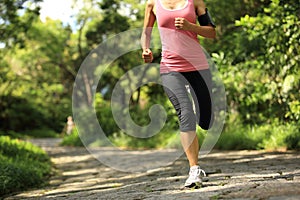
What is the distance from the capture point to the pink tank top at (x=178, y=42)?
392cm

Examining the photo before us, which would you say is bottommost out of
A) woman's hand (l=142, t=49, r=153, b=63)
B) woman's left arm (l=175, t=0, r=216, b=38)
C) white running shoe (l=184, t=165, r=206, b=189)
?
white running shoe (l=184, t=165, r=206, b=189)

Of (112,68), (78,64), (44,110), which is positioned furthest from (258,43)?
(44,110)

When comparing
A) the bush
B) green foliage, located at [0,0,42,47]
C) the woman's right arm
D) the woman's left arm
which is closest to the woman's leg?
the woman's left arm

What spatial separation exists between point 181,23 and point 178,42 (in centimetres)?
27

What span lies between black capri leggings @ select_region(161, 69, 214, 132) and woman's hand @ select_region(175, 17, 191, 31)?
1.36 feet

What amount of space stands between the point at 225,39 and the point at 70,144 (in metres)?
8.86

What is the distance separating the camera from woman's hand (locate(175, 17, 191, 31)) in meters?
3.73

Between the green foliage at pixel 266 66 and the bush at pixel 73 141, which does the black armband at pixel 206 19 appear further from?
the bush at pixel 73 141

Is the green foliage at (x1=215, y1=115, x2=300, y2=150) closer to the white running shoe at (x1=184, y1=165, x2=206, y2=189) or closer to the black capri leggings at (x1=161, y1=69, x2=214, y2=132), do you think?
the black capri leggings at (x1=161, y1=69, x2=214, y2=132)

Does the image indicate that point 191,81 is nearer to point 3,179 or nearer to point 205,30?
point 205,30

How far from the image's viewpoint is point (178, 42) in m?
3.97

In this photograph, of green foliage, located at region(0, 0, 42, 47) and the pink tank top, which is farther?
green foliage, located at region(0, 0, 42, 47)

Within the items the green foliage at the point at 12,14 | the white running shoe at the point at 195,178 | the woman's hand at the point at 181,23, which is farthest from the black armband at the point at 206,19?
the green foliage at the point at 12,14

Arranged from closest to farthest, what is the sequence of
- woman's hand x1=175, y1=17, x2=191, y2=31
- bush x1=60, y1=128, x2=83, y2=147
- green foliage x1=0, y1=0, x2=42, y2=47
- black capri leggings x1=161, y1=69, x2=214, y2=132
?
woman's hand x1=175, y1=17, x2=191, y2=31
black capri leggings x1=161, y1=69, x2=214, y2=132
green foliage x1=0, y1=0, x2=42, y2=47
bush x1=60, y1=128, x2=83, y2=147
